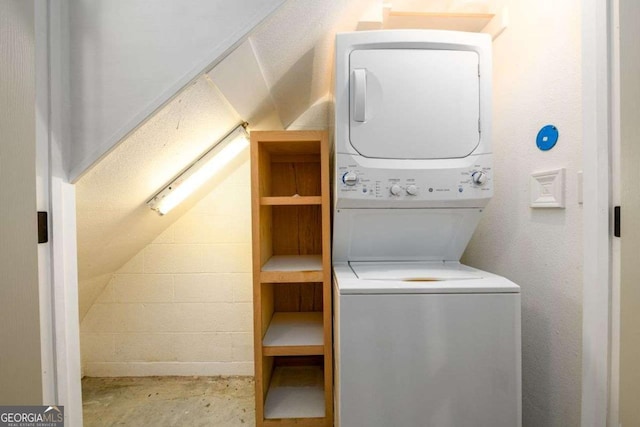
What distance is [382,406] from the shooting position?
94 centimetres

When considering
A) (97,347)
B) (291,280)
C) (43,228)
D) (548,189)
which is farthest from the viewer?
(97,347)

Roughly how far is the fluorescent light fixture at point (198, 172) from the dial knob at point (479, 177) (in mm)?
1218

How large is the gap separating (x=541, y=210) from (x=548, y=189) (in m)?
0.10

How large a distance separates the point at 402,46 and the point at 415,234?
2.69 feet

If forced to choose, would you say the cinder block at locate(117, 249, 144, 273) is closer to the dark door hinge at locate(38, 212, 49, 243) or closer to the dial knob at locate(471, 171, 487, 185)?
the dark door hinge at locate(38, 212, 49, 243)

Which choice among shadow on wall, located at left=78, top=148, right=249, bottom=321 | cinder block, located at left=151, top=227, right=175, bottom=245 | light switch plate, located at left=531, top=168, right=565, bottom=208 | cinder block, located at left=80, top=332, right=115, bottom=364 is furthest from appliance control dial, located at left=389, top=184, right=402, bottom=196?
cinder block, located at left=80, top=332, right=115, bottom=364

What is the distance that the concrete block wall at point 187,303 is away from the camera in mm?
1956

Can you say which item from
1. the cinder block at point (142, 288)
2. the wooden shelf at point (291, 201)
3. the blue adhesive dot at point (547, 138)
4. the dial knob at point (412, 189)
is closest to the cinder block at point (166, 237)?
the cinder block at point (142, 288)

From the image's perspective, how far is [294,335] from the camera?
1.34 metres

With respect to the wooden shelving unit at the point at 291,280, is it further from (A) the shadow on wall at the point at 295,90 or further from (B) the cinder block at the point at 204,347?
(B) the cinder block at the point at 204,347

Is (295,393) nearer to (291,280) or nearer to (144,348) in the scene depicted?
(291,280)

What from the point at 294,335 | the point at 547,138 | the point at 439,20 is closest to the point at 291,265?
the point at 294,335

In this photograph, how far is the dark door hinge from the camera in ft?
2.49

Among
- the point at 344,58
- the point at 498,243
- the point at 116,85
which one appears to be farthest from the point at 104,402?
the point at 498,243
